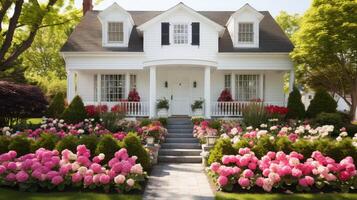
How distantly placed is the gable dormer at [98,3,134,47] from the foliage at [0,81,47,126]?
521 centimetres

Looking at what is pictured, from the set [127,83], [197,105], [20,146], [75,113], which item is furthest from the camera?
[127,83]

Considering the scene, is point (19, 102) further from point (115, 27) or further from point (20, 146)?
point (20, 146)

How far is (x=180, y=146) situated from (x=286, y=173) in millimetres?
6641

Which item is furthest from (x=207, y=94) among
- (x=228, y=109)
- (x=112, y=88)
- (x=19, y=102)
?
(x=19, y=102)

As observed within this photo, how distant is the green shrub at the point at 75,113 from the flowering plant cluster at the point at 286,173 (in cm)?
983

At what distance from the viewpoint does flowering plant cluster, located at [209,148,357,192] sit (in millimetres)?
8336

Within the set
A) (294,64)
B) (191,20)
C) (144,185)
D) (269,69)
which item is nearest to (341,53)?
(294,64)

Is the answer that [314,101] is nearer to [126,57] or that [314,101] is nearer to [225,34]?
[225,34]

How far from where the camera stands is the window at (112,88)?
73.4 feet

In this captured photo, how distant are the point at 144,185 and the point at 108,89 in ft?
45.4

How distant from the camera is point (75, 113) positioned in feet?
56.3

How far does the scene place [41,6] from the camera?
11555 millimetres

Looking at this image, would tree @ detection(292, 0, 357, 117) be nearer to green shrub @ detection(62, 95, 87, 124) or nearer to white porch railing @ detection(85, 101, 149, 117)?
white porch railing @ detection(85, 101, 149, 117)

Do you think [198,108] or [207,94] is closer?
[207,94]
